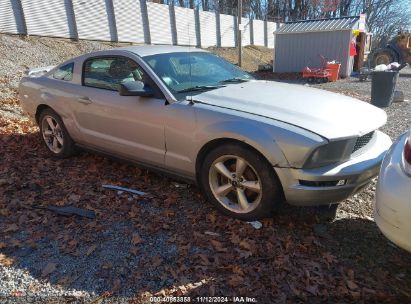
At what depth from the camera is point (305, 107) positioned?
11.0ft

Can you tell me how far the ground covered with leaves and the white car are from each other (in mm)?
534

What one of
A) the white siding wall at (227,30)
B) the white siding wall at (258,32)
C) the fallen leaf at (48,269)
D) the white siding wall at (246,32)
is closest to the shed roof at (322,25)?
the white siding wall at (227,30)

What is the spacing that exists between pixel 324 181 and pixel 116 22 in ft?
67.1

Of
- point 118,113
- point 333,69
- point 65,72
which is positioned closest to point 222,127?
point 118,113

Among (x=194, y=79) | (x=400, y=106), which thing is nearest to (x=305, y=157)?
(x=194, y=79)

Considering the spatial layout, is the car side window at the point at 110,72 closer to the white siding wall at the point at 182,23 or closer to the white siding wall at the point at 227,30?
the white siding wall at the point at 182,23

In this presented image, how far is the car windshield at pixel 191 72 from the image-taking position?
3912 millimetres

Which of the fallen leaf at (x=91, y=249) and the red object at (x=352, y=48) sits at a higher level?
the fallen leaf at (x=91, y=249)

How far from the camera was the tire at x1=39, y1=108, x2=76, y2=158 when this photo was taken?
16.7ft

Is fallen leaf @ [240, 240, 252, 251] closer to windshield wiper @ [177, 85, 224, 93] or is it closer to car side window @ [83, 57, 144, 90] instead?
windshield wiper @ [177, 85, 224, 93]

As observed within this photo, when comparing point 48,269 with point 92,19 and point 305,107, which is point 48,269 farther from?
point 92,19

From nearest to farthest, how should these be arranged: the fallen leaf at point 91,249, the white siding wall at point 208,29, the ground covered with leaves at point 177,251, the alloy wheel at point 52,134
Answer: the ground covered with leaves at point 177,251 < the fallen leaf at point 91,249 < the alloy wheel at point 52,134 < the white siding wall at point 208,29

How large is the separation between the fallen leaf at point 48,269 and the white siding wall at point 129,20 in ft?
66.2

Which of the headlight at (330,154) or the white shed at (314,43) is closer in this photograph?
the headlight at (330,154)
